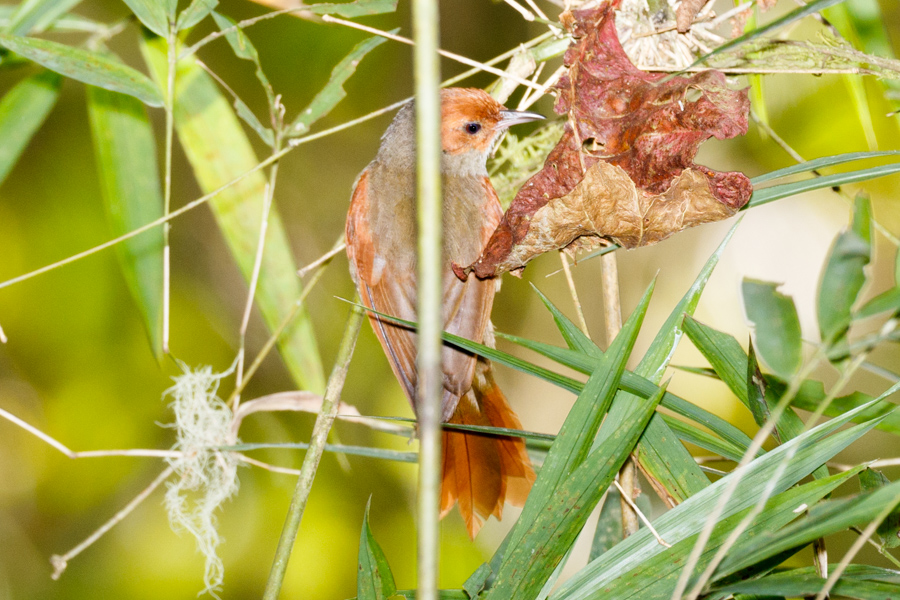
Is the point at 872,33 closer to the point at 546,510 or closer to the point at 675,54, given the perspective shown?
the point at 675,54

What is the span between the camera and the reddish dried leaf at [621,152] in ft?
3.00

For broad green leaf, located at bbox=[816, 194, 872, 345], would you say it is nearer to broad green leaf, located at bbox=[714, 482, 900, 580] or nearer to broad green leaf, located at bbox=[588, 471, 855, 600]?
broad green leaf, located at bbox=[714, 482, 900, 580]

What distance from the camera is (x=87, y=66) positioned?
1.18 meters

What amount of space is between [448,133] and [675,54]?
666 millimetres

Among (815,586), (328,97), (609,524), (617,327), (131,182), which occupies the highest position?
(328,97)

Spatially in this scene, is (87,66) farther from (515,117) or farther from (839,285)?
(839,285)

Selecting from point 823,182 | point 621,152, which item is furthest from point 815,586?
point 621,152

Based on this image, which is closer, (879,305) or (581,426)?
(879,305)

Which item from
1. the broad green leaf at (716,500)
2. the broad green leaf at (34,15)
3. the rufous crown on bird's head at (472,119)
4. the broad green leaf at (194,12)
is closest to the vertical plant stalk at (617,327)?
Result: the broad green leaf at (716,500)

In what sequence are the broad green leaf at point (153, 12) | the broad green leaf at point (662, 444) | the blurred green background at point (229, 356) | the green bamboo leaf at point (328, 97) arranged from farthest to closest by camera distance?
1. the blurred green background at point (229, 356)
2. the green bamboo leaf at point (328, 97)
3. the broad green leaf at point (153, 12)
4. the broad green leaf at point (662, 444)

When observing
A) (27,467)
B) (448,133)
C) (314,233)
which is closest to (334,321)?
(314,233)

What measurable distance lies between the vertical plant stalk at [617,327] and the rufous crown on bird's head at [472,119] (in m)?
0.54

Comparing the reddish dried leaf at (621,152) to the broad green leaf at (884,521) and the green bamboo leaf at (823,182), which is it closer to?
the green bamboo leaf at (823,182)

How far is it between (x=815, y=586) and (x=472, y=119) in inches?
50.4
